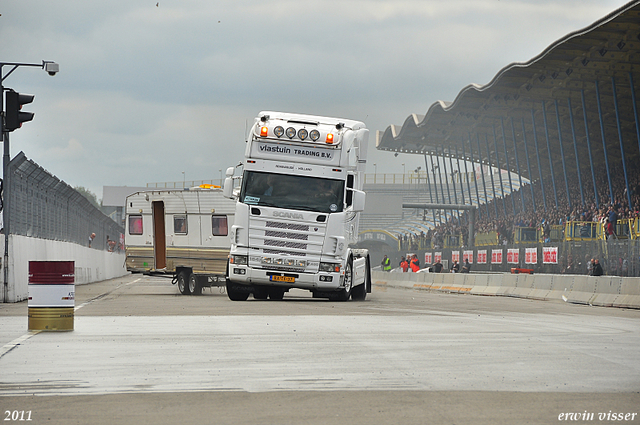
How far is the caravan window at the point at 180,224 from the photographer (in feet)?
90.5

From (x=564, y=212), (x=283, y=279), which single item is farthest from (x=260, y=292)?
(x=564, y=212)

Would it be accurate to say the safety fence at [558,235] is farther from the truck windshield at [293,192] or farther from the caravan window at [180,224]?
the caravan window at [180,224]

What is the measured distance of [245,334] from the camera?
11.8m

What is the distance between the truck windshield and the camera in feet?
67.1

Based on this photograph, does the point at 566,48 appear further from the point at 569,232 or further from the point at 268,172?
the point at 268,172

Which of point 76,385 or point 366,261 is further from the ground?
point 366,261

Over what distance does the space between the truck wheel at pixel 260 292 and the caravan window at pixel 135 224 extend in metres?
7.24

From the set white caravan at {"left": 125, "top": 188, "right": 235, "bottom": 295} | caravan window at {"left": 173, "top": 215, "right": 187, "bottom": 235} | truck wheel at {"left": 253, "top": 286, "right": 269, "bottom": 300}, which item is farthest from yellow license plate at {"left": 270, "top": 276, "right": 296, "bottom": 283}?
caravan window at {"left": 173, "top": 215, "right": 187, "bottom": 235}

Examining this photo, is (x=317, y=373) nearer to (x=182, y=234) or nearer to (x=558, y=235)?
(x=182, y=234)

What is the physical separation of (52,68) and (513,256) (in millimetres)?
20788

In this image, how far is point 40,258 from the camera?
84.0 ft

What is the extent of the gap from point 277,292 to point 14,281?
20.8 ft

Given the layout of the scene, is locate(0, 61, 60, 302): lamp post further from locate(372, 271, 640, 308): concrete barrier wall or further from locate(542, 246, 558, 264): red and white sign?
locate(542, 246, 558, 264): red and white sign

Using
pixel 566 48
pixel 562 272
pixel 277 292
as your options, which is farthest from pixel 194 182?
pixel 277 292
